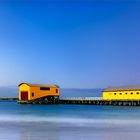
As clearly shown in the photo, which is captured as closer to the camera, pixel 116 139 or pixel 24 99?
pixel 116 139

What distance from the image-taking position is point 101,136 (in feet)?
42.5

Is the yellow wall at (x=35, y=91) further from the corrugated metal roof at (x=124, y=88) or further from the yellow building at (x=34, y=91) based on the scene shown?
the corrugated metal roof at (x=124, y=88)

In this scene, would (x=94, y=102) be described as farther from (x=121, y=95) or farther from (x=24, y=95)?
(x=24, y=95)

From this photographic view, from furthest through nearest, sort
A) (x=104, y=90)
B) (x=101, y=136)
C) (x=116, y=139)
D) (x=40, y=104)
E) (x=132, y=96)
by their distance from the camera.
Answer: (x=40, y=104), (x=104, y=90), (x=132, y=96), (x=101, y=136), (x=116, y=139)

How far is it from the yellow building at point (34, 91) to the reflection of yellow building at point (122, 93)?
803cm

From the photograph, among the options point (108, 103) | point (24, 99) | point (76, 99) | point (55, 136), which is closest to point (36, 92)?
point (24, 99)

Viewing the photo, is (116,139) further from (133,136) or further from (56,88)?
(56,88)

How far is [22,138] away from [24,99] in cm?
3376

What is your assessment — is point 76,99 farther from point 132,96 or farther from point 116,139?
point 116,139

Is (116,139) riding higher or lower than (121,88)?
lower

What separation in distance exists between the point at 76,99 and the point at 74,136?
115ft

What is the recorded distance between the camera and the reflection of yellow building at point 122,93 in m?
40.2

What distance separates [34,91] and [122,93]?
37.5ft

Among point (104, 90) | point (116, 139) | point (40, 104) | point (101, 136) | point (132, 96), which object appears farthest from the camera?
point (40, 104)
